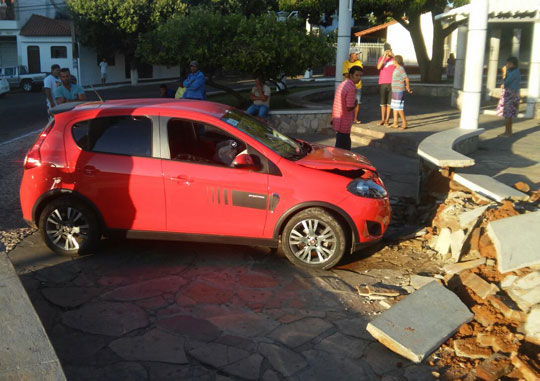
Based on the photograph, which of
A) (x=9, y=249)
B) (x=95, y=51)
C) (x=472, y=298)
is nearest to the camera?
(x=472, y=298)

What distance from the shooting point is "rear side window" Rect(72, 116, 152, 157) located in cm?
610

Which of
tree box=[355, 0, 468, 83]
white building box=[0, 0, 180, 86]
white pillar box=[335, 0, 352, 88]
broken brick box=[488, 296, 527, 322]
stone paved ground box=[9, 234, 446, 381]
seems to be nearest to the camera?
stone paved ground box=[9, 234, 446, 381]

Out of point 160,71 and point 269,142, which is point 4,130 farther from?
point 160,71

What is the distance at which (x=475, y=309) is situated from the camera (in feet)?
16.0

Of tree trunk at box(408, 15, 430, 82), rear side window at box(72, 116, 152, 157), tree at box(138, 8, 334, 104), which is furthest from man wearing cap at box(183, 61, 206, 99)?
tree trunk at box(408, 15, 430, 82)

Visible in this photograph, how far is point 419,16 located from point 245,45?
416 inches

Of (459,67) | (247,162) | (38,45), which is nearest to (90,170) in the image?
(247,162)

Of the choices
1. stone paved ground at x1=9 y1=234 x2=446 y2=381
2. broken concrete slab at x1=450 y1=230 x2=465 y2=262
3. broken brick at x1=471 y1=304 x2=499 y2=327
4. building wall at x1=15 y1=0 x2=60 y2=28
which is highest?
building wall at x1=15 y1=0 x2=60 y2=28

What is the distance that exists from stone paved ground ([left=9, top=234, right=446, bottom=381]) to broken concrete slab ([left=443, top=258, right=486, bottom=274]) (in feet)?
0.95

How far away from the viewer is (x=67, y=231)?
6184 mm

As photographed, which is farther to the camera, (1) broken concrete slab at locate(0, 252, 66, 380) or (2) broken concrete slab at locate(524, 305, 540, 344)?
(2) broken concrete slab at locate(524, 305, 540, 344)

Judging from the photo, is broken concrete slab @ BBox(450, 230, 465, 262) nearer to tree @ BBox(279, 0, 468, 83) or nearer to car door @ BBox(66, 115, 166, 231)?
car door @ BBox(66, 115, 166, 231)

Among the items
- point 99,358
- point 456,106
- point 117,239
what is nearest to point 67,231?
point 117,239

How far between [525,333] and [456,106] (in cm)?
1524
